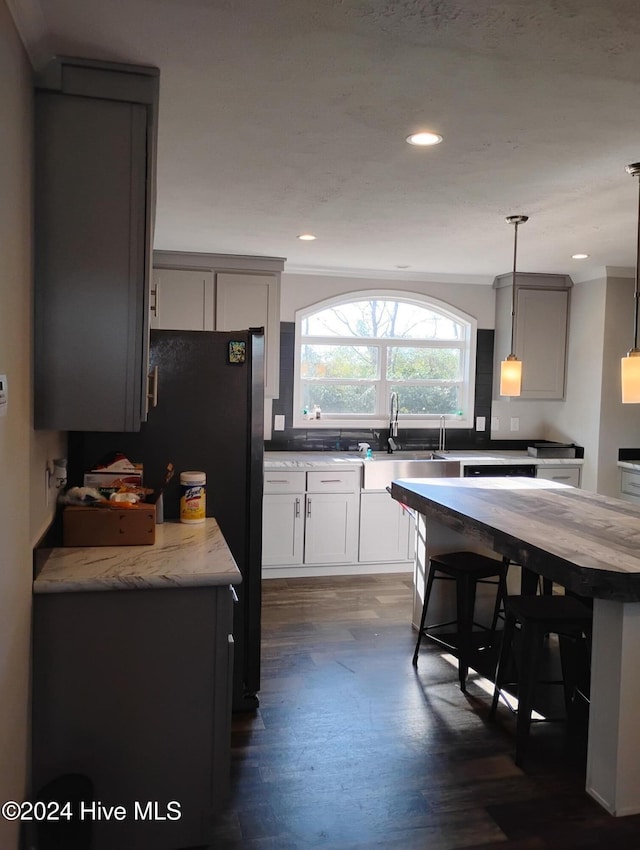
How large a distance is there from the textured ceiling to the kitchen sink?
68.2 inches

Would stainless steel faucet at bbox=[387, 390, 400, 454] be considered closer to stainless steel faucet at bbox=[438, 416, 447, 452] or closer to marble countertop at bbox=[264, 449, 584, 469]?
marble countertop at bbox=[264, 449, 584, 469]

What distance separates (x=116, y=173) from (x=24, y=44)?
0.38 metres

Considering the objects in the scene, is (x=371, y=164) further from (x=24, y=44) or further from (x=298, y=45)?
(x=24, y=44)

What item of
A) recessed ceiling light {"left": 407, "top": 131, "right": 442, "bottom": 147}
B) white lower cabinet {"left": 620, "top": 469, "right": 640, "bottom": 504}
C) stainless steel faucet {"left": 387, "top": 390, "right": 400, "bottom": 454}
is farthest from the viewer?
stainless steel faucet {"left": 387, "top": 390, "right": 400, "bottom": 454}

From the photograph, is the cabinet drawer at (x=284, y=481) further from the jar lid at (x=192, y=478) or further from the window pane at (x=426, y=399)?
the jar lid at (x=192, y=478)

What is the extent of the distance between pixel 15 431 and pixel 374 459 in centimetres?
363

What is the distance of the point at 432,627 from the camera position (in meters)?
3.56

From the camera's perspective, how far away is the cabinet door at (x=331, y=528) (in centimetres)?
489

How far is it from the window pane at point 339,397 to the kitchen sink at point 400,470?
61 centimetres

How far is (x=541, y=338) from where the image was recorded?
5.46 metres

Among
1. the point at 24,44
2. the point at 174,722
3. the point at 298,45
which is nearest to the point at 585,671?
the point at 174,722

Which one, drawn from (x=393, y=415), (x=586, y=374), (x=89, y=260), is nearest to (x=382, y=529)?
(x=393, y=415)

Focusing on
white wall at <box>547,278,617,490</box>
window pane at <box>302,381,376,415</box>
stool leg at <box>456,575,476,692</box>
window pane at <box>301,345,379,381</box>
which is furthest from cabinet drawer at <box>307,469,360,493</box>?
white wall at <box>547,278,617,490</box>

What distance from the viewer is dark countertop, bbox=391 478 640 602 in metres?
2.16
